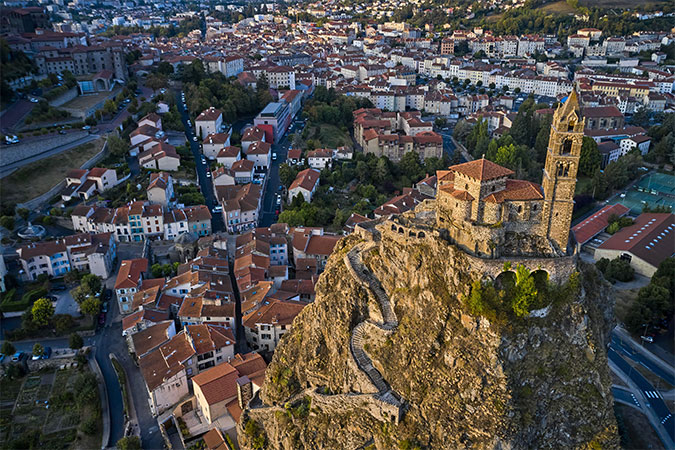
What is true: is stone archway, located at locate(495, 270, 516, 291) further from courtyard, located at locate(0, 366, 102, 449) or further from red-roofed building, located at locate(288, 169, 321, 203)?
red-roofed building, located at locate(288, 169, 321, 203)

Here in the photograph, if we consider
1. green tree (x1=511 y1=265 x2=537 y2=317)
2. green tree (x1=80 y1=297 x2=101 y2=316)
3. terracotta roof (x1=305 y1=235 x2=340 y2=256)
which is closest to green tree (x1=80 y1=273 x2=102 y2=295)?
green tree (x1=80 y1=297 x2=101 y2=316)

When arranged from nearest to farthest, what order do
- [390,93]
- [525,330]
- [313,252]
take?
[525,330] < [313,252] < [390,93]

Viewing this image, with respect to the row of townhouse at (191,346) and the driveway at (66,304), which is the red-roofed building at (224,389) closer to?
the row of townhouse at (191,346)

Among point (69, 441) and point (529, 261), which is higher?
point (529, 261)

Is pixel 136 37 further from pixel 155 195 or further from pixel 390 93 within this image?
pixel 155 195

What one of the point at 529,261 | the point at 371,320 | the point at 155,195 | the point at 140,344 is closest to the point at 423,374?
the point at 371,320
